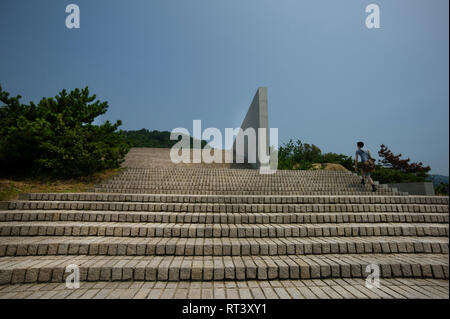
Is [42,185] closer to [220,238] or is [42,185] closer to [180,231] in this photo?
[180,231]

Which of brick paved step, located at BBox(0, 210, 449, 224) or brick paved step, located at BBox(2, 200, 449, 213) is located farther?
brick paved step, located at BBox(2, 200, 449, 213)

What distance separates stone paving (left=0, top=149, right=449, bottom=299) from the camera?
6.13ft

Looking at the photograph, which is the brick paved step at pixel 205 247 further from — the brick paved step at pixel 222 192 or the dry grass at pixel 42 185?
the dry grass at pixel 42 185

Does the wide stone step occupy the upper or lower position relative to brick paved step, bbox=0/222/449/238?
upper

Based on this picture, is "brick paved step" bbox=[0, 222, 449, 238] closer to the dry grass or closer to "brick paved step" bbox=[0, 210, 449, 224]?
"brick paved step" bbox=[0, 210, 449, 224]

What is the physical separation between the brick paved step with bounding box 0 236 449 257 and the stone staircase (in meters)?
0.01

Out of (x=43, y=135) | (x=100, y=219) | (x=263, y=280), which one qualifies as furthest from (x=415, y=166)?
(x=43, y=135)

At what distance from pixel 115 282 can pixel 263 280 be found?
5.34 feet

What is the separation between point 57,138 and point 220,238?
6525 millimetres

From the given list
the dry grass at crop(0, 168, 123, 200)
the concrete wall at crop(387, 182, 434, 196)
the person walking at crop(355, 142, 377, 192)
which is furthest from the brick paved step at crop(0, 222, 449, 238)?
the concrete wall at crop(387, 182, 434, 196)

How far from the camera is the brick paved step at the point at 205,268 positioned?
77.2 inches

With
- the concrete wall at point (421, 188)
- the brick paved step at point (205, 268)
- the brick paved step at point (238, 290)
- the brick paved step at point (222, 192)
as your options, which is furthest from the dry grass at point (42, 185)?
the concrete wall at point (421, 188)

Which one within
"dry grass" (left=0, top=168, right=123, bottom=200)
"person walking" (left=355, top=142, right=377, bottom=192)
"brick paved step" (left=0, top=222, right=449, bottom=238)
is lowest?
"brick paved step" (left=0, top=222, right=449, bottom=238)
